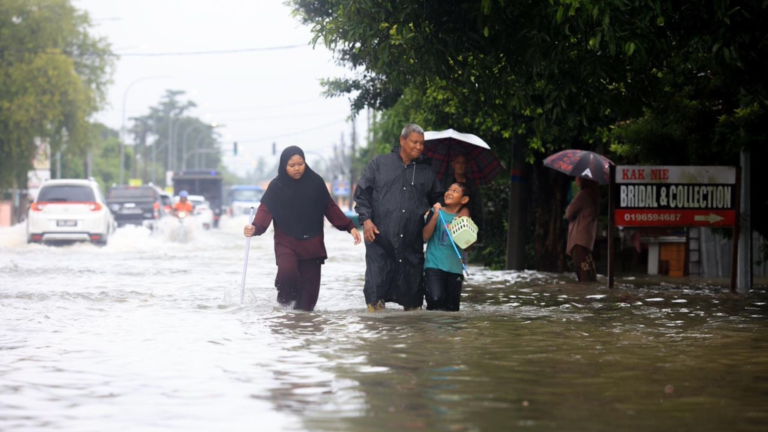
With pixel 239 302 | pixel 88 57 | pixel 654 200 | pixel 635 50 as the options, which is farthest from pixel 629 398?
pixel 88 57

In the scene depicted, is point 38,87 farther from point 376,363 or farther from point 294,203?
point 376,363

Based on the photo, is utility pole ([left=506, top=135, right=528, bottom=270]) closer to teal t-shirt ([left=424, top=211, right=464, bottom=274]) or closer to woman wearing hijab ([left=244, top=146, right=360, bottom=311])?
woman wearing hijab ([left=244, top=146, right=360, bottom=311])

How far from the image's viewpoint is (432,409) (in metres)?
6.30

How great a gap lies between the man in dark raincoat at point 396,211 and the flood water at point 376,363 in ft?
1.32

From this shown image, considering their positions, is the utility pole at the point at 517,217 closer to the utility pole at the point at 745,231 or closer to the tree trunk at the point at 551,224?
the tree trunk at the point at 551,224

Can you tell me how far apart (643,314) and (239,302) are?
4179 millimetres

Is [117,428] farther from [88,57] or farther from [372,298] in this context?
[88,57]

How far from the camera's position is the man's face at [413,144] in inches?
422

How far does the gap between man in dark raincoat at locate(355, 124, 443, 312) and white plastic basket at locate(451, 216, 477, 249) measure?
0.96 ft

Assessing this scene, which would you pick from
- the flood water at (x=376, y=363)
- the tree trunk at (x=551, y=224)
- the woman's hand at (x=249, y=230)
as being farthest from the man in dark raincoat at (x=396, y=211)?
the tree trunk at (x=551, y=224)

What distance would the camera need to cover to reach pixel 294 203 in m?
11.6

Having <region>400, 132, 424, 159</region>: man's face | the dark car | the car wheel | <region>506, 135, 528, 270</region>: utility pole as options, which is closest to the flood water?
<region>400, 132, 424, 159</region>: man's face

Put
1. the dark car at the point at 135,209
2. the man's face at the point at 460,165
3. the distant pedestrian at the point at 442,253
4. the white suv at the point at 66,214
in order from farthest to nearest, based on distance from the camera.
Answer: the dark car at the point at 135,209, the white suv at the point at 66,214, the man's face at the point at 460,165, the distant pedestrian at the point at 442,253

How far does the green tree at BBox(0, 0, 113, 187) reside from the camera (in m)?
48.3
